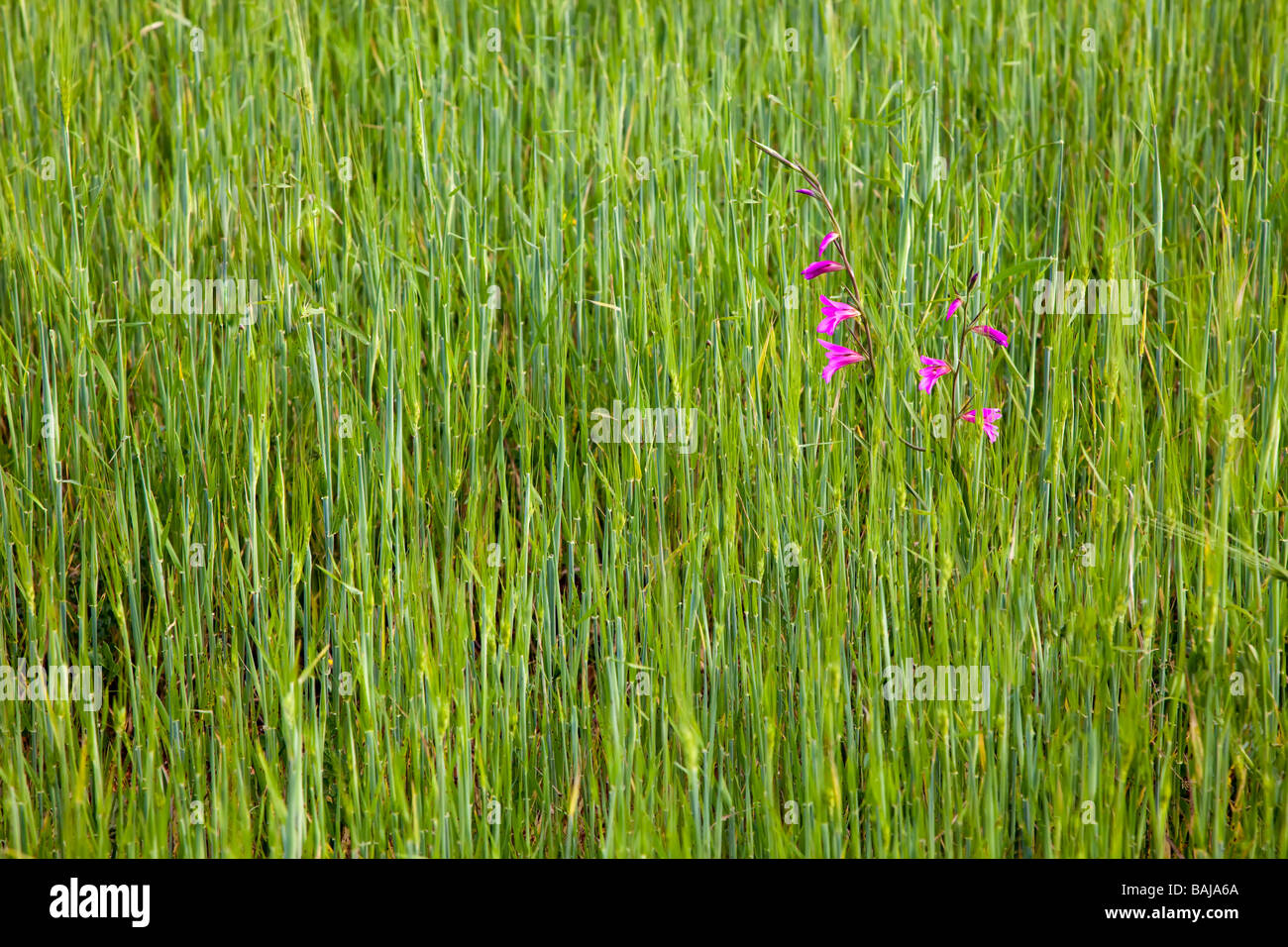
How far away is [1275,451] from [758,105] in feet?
4.44

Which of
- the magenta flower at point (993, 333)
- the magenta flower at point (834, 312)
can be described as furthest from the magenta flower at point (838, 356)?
the magenta flower at point (993, 333)

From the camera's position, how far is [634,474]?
1.86 metres

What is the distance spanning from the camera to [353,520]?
1953mm

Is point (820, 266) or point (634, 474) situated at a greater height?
point (820, 266)

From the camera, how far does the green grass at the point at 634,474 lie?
1601mm

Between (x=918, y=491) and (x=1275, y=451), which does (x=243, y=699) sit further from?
(x=1275, y=451)

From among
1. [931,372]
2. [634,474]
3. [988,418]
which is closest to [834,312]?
[931,372]

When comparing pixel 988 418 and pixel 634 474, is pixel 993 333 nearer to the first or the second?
pixel 988 418

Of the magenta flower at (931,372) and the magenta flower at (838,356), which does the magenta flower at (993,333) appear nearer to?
the magenta flower at (931,372)

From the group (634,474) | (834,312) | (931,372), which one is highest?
(834,312)

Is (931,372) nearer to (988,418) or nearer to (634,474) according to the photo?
(988,418)

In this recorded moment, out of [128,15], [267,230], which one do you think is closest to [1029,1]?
[267,230]

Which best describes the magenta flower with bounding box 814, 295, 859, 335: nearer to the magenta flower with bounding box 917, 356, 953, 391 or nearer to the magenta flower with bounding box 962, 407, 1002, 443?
the magenta flower with bounding box 917, 356, 953, 391

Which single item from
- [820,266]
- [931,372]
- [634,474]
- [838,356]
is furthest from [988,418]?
[634,474]
